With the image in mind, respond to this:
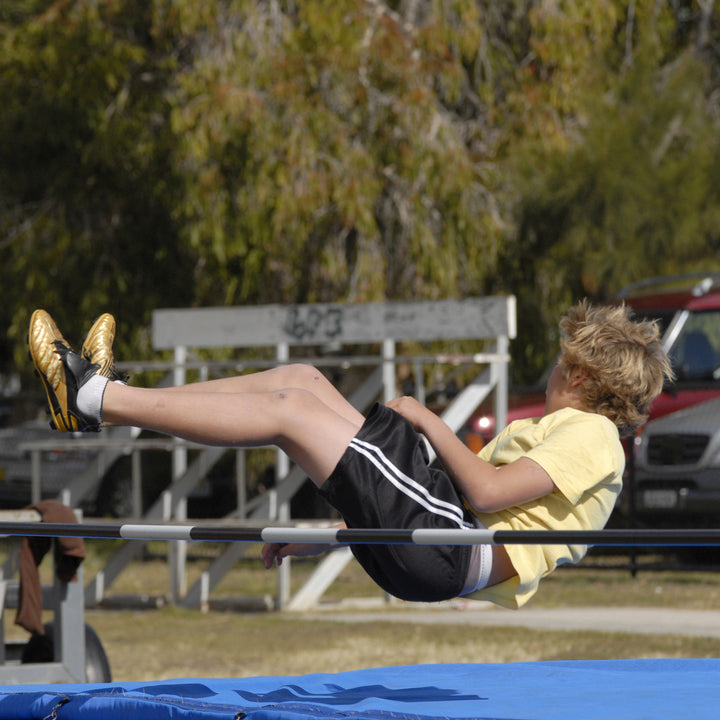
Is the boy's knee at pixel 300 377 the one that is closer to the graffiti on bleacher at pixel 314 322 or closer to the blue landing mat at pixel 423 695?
the blue landing mat at pixel 423 695

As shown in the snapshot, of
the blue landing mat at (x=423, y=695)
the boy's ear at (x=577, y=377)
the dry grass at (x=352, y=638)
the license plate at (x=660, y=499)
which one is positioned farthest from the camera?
the license plate at (x=660, y=499)

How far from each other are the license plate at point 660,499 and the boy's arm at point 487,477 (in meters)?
6.72

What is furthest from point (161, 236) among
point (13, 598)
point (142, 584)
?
point (13, 598)

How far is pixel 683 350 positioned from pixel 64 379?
8.09 meters

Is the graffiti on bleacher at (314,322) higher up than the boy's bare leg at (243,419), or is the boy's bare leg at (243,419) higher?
the graffiti on bleacher at (314,322)

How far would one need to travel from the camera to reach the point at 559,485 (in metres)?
4.12

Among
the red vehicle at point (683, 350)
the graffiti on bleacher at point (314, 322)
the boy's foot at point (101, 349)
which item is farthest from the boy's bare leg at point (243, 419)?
the red vehicle at point (683, 350)

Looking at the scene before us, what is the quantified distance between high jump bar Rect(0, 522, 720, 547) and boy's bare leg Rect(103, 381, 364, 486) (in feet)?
1.13

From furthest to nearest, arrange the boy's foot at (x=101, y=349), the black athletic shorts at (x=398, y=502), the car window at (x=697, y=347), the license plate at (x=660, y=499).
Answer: the car window at (x=697, y=347) → the license plate at (x=660, y=499) → the boy's foot at (x=101, y=349) → the black athletic shorts at (x=398, y=502)

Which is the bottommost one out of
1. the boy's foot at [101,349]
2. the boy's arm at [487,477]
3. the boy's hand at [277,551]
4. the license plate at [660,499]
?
the license plate at [660,499]

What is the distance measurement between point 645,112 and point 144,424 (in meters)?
11.7

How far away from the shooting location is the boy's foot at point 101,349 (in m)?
4.25

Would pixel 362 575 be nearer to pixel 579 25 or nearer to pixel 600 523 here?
pixel 579 25

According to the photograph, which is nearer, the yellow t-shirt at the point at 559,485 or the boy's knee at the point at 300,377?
→ the yellow t-shirt at the point at 559,485
